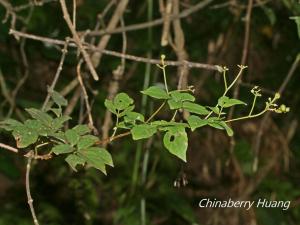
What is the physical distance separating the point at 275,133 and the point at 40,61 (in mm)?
1202

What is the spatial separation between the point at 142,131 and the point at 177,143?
0.19ft

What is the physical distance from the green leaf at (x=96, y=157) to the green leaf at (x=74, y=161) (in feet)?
0.04

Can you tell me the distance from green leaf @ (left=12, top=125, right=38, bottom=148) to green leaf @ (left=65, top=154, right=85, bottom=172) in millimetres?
84

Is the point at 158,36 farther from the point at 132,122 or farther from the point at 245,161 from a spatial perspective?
the point at 132,122

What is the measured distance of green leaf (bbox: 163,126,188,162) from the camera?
87cm

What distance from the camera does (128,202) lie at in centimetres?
208

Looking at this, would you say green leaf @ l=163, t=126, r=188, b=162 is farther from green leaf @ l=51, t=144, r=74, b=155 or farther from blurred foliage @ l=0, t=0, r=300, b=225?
blurred foliage @ l=0, t=0, r=300, b=225

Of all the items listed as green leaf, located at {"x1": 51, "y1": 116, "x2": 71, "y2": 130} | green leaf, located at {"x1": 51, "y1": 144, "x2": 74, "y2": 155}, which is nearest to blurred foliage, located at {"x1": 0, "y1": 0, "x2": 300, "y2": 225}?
green leaf, located at {"x1": 51, "y1": 116, "x2": 71, "y2": 130}

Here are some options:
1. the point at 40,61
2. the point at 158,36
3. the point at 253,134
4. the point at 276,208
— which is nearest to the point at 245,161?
the point at 276,208

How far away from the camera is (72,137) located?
0.95m

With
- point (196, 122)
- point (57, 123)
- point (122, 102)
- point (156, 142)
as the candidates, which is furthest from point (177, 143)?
point (156, 142)

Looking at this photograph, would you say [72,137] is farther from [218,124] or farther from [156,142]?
[156,142]

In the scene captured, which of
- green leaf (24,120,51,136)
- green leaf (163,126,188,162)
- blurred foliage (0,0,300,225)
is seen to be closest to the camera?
green leaf (163,126,188,162)

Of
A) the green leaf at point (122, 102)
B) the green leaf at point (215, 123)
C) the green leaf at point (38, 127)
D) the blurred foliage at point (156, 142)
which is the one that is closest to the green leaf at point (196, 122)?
the green leaf at point (215, 123)
